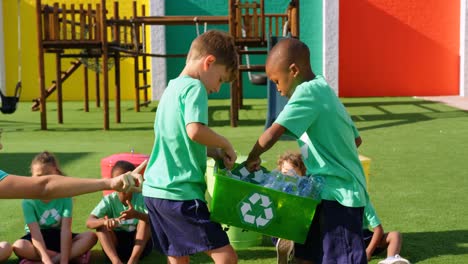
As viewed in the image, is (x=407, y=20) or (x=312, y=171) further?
(x=407, y=20)

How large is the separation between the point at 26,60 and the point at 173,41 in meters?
4.12

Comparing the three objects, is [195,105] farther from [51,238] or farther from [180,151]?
[51,238]

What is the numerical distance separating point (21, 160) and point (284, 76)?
21.6ft

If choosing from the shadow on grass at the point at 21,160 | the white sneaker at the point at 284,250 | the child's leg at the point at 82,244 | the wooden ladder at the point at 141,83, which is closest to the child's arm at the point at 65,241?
the child's leg at the point at 82,244

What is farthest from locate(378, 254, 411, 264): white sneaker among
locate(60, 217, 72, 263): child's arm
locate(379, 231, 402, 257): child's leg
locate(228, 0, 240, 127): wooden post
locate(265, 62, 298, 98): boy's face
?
locate(228, 0, 240, 127): wooden post

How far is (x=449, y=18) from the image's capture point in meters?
21.1

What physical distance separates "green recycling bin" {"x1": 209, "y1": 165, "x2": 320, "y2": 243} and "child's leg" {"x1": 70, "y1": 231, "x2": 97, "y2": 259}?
1.73 metres

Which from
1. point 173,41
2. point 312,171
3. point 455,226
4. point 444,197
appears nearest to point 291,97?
point 312,171

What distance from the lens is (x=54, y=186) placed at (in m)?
2.78

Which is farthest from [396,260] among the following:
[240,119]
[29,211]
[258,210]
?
[240,119]

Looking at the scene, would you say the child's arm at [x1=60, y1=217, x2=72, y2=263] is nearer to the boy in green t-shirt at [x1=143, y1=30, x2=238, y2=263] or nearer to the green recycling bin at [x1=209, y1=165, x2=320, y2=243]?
the boy in green t-shirt at [x1=143, y1=30, x2=238, y2=263]

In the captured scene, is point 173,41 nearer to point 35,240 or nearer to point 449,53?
point 449,53

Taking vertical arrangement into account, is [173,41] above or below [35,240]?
above

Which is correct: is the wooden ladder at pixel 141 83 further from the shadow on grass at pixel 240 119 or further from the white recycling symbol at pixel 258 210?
the white recycling symbol at pixel 258 210
